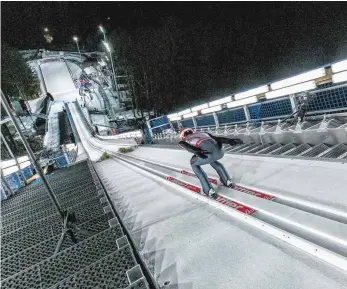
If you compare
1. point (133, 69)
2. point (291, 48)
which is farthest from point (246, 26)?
A: point (133, 69)

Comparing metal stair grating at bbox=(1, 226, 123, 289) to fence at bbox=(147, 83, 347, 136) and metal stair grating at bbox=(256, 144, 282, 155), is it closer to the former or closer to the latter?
metal stair grating at bbox=(256, 144, 282, 155)

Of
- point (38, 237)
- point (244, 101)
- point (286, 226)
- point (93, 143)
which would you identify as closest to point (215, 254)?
point (286, 226)

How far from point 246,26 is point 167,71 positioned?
1700 cm

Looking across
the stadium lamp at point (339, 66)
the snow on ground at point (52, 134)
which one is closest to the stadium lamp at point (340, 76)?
the stadium lamp at point (339, 66)

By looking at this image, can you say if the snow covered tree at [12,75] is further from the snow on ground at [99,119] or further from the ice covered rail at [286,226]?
the ice covered rail at [286,226]

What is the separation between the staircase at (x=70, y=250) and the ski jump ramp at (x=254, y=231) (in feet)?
2.11

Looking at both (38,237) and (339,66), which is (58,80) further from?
(339,66)

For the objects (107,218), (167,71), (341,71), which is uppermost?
(167,71)

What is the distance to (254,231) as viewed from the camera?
9.80 ft

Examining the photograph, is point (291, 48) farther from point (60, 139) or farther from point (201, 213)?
point (201, 213)

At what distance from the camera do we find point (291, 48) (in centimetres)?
3875

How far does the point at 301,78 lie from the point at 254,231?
16.4 feet

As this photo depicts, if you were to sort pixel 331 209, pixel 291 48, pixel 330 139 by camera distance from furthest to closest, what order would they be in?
1. pixel 291 48
2. pixel 330 139
3. pixel 331 209

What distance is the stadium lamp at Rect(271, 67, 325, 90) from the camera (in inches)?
227
